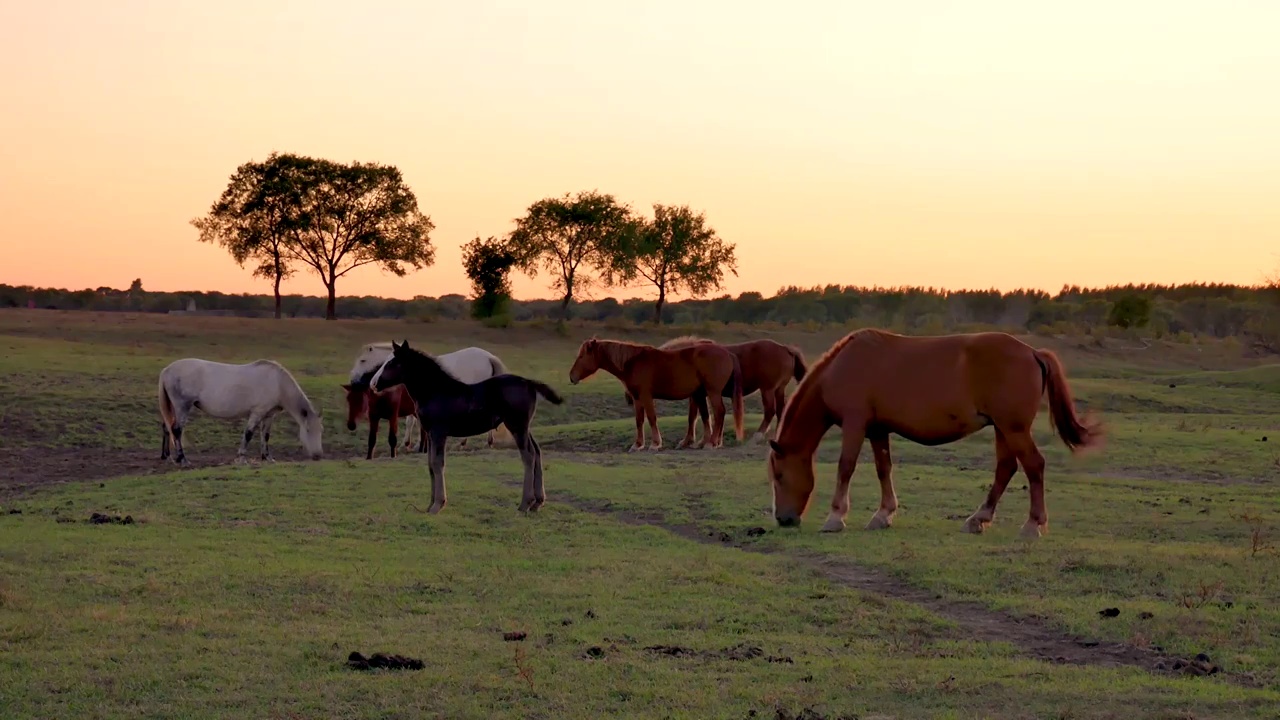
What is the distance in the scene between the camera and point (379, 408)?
21.5 metres

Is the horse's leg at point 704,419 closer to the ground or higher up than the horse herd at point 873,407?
closer to the ground

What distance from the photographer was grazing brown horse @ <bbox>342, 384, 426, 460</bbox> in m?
21.1

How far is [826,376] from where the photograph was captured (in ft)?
39.6

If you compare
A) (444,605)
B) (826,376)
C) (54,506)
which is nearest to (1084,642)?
(444,605)

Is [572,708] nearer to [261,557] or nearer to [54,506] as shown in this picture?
[261,557]

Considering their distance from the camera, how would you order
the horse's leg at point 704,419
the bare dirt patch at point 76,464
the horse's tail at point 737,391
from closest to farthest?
the bare dirt patch at point 76,464 < the horse's tail at point 737,391 < the horse's leg at point 704,419

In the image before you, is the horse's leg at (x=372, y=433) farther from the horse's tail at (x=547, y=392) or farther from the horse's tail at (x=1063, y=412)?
the horse's tail at (x=1063, y=412)

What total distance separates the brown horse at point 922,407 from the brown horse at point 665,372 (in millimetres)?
9551

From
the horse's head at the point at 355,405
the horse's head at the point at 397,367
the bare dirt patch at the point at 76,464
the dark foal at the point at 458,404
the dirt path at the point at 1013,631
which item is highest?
the horse's head at the point at 397,367

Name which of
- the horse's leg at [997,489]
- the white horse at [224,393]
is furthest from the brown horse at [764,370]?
the horse's leg at [997,489]

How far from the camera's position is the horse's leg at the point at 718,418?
21.8 meters

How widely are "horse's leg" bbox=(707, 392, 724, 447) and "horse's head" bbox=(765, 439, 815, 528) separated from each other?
9503 mm

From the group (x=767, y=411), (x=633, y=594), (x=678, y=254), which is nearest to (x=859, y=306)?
(x=678, y=254)

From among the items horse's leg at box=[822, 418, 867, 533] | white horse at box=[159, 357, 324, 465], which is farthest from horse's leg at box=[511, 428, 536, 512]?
white horse at box=[159, 357, 324, 465]
